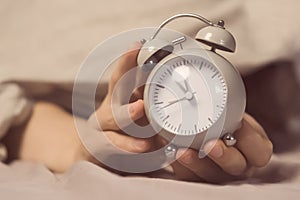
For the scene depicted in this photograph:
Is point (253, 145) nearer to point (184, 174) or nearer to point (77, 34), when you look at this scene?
point (184, 174)

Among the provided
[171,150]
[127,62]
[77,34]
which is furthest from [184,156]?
[77,34]

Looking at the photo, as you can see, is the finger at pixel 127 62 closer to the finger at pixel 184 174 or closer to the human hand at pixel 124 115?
the human hand at pixel 124 115

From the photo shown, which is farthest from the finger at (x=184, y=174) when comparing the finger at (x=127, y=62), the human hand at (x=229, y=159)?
the finger at (x=127, y=62)

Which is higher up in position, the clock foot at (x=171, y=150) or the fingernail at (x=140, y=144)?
the clock foot at (x=171, y=150)

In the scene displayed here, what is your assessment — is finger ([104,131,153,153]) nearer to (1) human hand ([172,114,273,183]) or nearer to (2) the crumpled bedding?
(1) human hand ([172,114,273,183])

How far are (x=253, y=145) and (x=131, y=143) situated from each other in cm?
13

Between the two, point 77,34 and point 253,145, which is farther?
point 77,34

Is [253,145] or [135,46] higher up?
[135,46]

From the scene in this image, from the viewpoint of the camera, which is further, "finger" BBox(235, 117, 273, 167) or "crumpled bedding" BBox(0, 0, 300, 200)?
"crumpled bedding" BBox(0, 0, 300, 200)

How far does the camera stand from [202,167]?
681 millimetres

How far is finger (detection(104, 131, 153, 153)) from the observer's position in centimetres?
68

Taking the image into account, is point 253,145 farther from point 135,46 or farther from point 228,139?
point 135,46

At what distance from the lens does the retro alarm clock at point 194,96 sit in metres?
0.63

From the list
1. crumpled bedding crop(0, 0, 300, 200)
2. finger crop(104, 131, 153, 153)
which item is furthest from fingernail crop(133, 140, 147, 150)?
crumpled bedding crop(0, 0, 300, 200)
